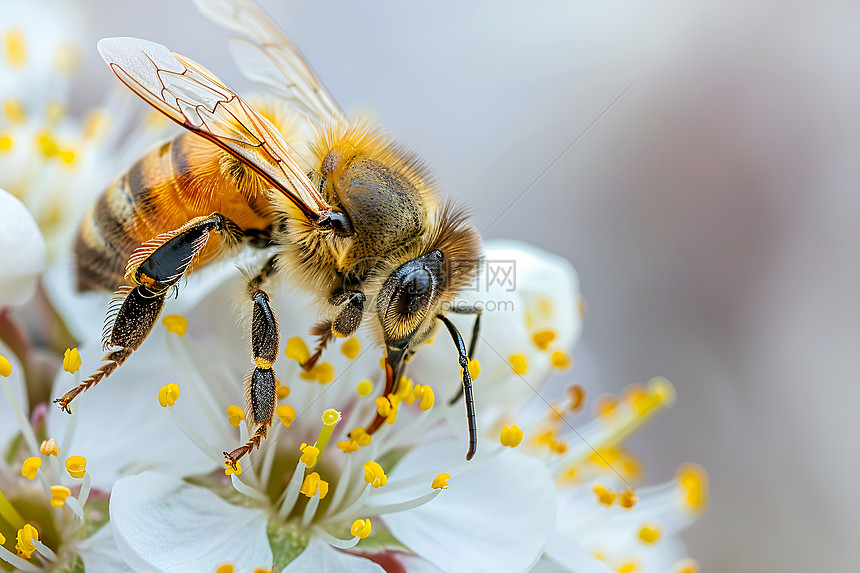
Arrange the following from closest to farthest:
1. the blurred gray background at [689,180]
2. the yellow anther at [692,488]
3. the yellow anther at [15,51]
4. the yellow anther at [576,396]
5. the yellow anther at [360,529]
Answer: the yellow anther at [360,529]
the yellow anther at [576,396]
the yellow anther at [692,488]
the yellow anther at [15,51]
the blurred gray background at [689,180]

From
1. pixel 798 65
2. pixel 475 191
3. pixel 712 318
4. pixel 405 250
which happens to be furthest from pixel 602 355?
pixel 405 250

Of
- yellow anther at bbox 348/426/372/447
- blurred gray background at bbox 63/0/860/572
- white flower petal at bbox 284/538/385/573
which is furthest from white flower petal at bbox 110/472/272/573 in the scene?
blurred gray background at bbox 63/0/860/572

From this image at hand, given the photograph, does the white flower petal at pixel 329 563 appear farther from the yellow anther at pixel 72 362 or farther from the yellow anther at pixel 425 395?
the yellow anther at pixel 72 362

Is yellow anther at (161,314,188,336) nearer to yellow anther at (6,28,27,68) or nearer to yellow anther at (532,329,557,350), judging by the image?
yellow anther at (532,329,557,350)

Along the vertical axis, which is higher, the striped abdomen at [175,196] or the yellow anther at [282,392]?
the striped abdomen at [175,196]

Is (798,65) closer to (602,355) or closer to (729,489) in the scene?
(602,355)

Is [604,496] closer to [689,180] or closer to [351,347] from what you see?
[351,347]

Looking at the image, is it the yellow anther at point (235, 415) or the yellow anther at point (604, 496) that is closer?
the yellow anther at point (235, 415)

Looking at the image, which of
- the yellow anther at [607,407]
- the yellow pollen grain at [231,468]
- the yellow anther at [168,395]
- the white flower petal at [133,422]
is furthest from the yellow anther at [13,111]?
the yellow anther at [607,407]
